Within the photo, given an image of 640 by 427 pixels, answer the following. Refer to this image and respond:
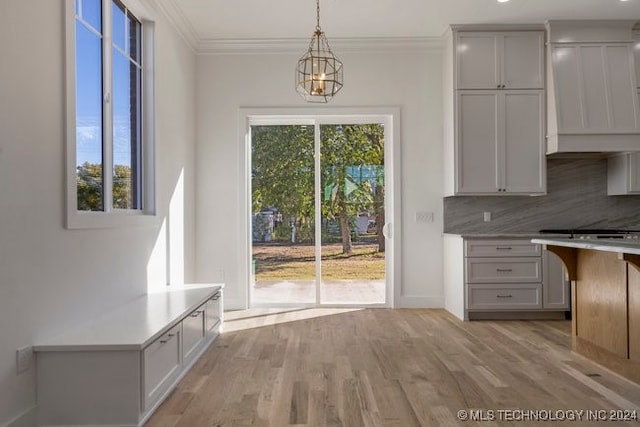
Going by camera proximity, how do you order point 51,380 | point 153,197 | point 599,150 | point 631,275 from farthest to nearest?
point 599,150, point 153,197, point 631,275, point 51,380

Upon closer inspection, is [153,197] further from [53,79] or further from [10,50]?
[10,50]

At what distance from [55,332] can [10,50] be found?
1439mm

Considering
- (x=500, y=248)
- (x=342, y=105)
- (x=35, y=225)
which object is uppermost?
(x=342, y=105)

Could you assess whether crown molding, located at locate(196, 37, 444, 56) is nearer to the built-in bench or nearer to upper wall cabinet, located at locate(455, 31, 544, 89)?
upper wall cabinet, located at locate(455, 31, 544, 89)

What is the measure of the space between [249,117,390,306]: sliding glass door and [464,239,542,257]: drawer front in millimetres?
1098

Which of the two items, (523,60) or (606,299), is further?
(523,60)

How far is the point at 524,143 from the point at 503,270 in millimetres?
1350

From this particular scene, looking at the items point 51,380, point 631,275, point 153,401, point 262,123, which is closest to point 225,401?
point 153,401

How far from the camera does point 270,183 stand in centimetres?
550

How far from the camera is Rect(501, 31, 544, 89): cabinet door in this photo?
4.91 meters

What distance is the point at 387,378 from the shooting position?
303cm

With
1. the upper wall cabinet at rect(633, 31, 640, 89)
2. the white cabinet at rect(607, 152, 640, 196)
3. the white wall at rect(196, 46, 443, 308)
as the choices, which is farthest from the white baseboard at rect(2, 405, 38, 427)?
the upper wall cabinet at rect(633, 31, 640, 89)

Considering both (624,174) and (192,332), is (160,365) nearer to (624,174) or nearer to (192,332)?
(192,332)

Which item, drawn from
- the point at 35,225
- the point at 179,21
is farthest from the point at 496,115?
the point at 35,225
